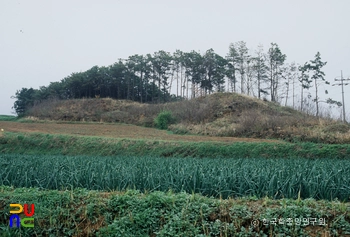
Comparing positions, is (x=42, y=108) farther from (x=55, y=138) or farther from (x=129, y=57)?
(x=55, y=138)

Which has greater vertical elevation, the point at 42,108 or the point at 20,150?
the point at 42,108

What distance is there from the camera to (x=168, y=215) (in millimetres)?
3666

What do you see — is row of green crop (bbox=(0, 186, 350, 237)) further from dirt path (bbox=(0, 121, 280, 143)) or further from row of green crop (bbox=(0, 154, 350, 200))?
dirt path (bbox=(0, 121, 280, 143))

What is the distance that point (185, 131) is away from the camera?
26.5m

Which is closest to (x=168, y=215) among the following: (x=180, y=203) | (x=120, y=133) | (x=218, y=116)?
(x=180, y=203)

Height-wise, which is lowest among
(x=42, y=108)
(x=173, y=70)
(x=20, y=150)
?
(x=20, y=150)

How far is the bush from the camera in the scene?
31.4m

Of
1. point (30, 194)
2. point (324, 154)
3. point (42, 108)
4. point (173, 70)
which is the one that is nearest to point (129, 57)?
point (173, 70)

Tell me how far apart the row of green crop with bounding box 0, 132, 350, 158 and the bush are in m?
13.8

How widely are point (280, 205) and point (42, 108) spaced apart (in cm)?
4337

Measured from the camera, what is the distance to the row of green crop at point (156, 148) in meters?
14.2

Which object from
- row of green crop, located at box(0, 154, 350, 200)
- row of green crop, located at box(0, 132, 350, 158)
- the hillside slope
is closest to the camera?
row of green crop, located at box(0, 154, 350, 200)
